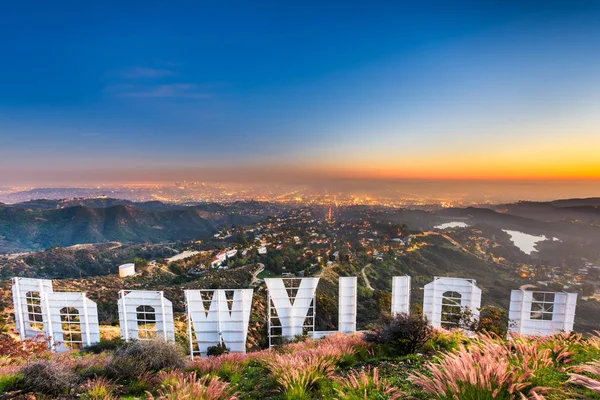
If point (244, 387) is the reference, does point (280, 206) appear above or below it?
below

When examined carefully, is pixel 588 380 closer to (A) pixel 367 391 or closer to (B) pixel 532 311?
(A) pixel 367 391

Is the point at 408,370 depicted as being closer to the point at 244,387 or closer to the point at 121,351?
the point at 244,387

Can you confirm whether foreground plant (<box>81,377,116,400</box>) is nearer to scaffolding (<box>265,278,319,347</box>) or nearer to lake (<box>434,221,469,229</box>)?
scaffolding (<box>265,278,319,347</box>)

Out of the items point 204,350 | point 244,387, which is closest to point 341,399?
point 244,387

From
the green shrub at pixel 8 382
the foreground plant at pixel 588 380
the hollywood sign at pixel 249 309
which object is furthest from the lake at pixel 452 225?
the green shrub at pixel 8 382

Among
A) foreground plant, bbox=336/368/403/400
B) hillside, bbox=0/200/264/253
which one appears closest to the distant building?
foreground plant, bbox=336/368/403/400
